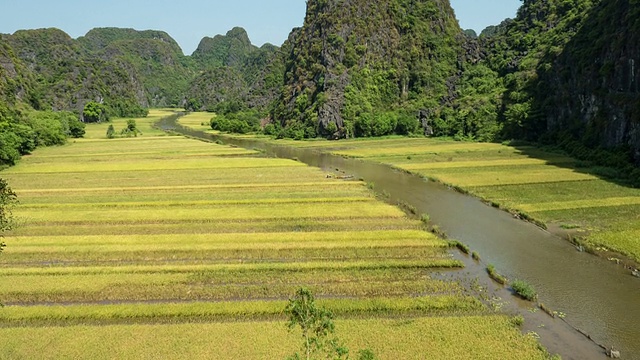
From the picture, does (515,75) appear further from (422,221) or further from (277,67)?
(277,67)

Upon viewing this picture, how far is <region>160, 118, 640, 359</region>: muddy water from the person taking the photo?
20.5 meters

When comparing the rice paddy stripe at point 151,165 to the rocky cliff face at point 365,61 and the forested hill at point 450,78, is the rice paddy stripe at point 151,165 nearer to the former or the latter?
the forested hill at point 450,78

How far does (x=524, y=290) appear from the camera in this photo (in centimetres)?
2452

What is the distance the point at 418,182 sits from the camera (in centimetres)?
5759

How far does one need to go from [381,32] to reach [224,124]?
190 feet

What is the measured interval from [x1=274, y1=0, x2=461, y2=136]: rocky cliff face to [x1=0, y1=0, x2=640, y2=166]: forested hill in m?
0.41

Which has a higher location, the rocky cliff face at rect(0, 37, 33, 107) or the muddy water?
the rocky cliff face at rect(0, 37, 33, 107)

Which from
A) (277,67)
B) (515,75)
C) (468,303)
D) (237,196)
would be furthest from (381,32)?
(468,303)

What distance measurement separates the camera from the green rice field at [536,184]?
117 ft

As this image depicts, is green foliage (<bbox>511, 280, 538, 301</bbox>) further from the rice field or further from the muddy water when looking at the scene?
the rice field

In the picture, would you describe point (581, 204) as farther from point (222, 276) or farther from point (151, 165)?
point (151, 165)

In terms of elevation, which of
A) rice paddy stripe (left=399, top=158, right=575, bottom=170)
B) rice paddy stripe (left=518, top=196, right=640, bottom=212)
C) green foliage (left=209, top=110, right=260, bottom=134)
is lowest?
rice paddy stripe (left=518, top=196, right=640, bottom=212)

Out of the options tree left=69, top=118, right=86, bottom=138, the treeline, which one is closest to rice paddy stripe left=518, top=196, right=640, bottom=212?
the treeline

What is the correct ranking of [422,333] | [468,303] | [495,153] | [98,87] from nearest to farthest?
[422,333] → [468,303] → [495,153] → [98,87]
